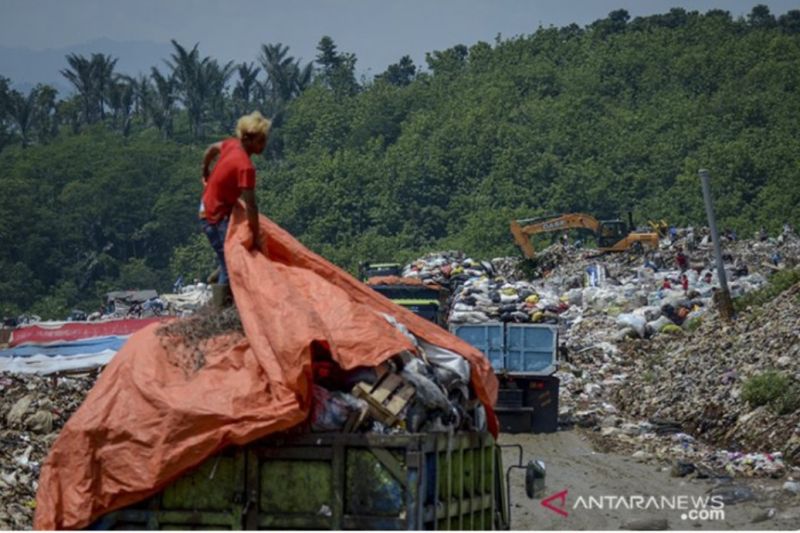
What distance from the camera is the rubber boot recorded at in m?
8.23

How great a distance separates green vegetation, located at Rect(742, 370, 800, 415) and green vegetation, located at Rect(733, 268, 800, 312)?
6.54 m

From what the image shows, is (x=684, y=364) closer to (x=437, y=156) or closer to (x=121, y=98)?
(x=437, y=156)

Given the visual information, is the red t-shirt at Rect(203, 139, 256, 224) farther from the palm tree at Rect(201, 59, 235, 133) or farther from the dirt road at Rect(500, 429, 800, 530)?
the palm tree at Rect(201, 59, 235, 133)

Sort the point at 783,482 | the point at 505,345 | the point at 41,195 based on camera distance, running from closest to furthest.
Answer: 1. the point at 783,482
2. the point at 505,345
3. the point at 41,195

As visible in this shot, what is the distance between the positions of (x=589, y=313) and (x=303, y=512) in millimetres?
27465

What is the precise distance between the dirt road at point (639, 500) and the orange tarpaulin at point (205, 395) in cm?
588

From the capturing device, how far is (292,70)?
329 ft

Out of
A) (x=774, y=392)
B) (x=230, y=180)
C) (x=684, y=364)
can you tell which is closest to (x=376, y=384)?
(x=230, y=180)

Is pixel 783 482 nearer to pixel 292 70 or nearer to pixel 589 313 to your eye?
pixel 589 313

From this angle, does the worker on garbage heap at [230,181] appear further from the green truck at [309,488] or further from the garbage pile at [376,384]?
the green truck at [309,488]

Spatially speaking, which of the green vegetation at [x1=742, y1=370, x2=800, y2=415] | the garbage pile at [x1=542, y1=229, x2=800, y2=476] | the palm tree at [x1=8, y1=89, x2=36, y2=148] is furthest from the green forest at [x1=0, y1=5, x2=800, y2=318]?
the green vegetation at [x1=742, y1=370, x2=800, y2=415]

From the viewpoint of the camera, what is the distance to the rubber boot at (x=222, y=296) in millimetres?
8227

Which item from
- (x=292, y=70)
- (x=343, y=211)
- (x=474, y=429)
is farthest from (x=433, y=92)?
(x=474, y=429)

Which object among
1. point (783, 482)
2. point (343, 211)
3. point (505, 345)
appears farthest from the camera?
point (343, 211)
